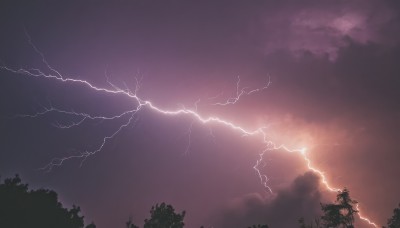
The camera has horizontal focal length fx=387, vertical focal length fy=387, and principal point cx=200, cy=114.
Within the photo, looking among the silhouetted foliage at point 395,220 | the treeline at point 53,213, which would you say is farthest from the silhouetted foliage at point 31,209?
the silhouetted foliage at point 395,220

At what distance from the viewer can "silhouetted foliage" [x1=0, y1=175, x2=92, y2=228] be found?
69.3 ft

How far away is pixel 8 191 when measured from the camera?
21.9 m

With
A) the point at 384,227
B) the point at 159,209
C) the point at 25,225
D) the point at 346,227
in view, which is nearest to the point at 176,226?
the point at 159,209

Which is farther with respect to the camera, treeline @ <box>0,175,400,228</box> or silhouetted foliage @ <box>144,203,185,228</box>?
silhouetted foliage @ <box>144,203,185,228</box>

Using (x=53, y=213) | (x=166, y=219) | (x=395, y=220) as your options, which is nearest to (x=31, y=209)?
(x=53, y=213)

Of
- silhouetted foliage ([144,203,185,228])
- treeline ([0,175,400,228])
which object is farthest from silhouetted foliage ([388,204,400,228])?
silhouetted foliage ([144,203,185,228])

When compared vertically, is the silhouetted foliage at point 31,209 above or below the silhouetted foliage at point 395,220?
below

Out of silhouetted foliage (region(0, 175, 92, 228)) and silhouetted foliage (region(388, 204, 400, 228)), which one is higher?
silhouetted foliage (region(388, 204, 400, 228))

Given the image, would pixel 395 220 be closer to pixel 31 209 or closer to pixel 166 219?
pixel 166 219

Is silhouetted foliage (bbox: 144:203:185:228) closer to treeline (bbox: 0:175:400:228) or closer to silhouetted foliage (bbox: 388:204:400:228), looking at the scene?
treeline (bbox: 0:175:400:228)

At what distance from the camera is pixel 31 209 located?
23.0 metres

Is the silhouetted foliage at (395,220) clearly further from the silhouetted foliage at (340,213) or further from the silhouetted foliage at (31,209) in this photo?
the silhouetted foliage at (31,209)

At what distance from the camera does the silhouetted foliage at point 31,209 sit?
2112 cm

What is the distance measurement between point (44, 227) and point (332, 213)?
21.5m
